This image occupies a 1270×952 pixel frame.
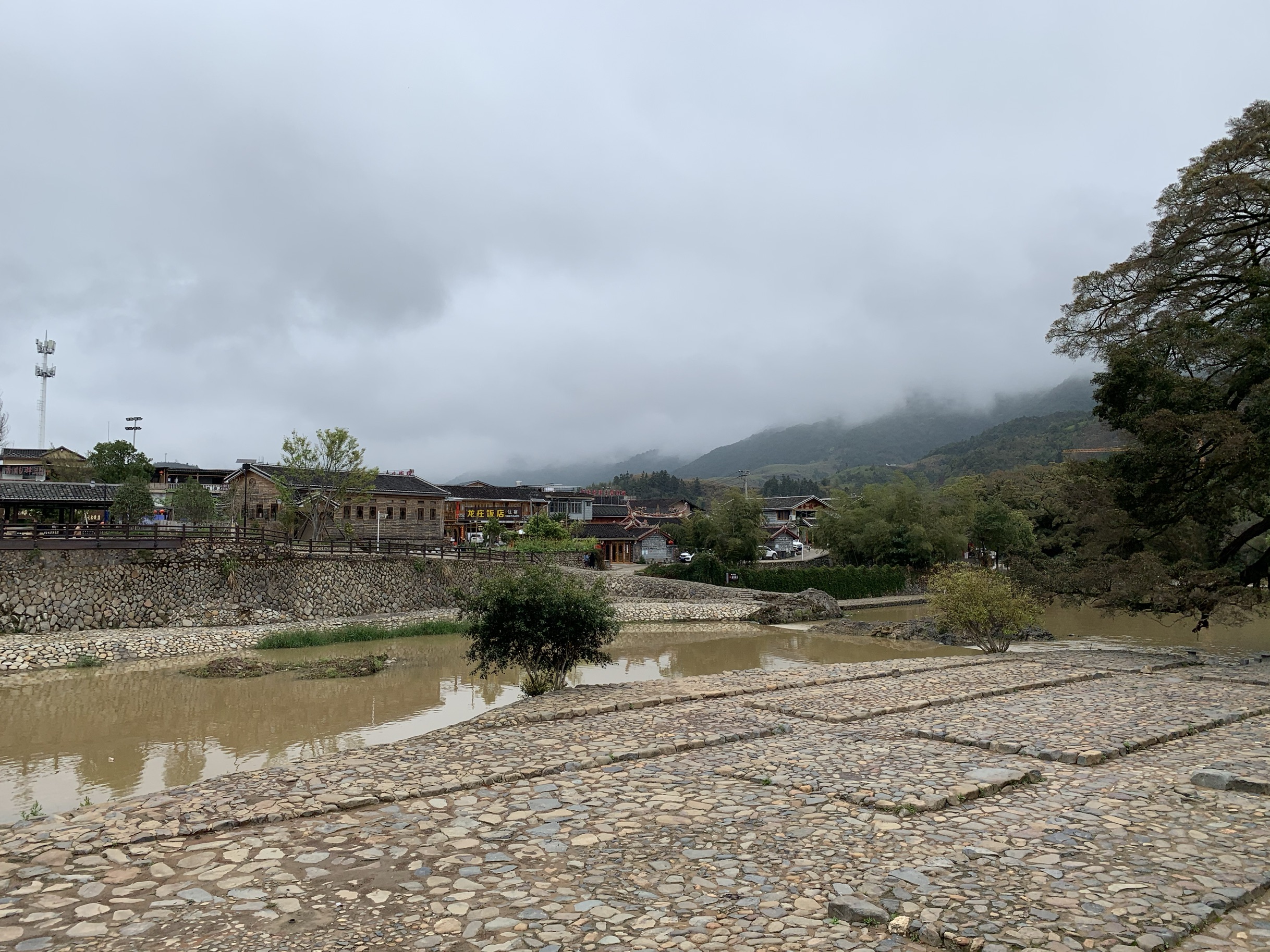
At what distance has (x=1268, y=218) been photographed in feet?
67.4

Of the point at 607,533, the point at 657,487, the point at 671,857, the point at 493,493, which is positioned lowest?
the point at 671,857

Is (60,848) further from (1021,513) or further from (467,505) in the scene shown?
(467,505)

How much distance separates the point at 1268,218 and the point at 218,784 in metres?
26.1

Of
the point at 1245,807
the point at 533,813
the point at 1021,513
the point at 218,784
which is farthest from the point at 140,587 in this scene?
the point at 1021,513

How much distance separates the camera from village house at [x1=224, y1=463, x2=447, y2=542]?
52.5 metres

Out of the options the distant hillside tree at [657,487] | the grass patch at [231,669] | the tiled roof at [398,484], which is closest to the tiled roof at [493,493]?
the tiled roof at [398,484]

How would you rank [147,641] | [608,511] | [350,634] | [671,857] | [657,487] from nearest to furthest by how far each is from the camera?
[671,857] → [147,641] → [350,634] → [608,511] → [657,487]

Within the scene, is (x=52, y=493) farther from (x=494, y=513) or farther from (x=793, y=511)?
(x=793, y=511)

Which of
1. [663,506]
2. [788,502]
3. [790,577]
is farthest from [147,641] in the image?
[663,506]

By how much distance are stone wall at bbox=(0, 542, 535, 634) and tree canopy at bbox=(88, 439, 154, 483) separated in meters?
31.8

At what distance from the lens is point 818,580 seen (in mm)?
48844

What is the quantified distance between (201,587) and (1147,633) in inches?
1525

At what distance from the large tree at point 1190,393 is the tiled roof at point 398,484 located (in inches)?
1729

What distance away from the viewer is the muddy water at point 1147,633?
93.2 ft
